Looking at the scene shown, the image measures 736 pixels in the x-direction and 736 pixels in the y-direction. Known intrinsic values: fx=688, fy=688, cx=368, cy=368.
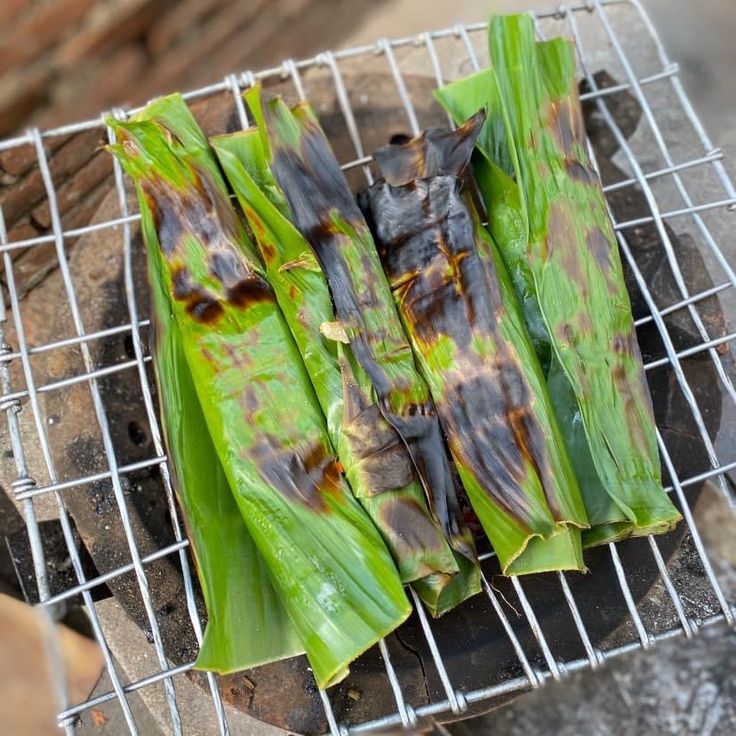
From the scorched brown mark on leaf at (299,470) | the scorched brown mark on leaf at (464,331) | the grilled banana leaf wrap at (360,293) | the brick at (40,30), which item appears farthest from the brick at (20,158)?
the scorched brown mark on leaf at (299,470)

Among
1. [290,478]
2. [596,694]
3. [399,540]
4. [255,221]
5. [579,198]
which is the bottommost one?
[596,694]

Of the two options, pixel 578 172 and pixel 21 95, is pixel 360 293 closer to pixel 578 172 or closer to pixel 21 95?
pixel 578 172

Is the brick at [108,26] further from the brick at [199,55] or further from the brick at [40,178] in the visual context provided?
the brick at [40,178]

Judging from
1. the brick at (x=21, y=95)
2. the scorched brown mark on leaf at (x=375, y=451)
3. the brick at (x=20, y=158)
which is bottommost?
the scorched brown mark on leaf at (x=375, y=451)

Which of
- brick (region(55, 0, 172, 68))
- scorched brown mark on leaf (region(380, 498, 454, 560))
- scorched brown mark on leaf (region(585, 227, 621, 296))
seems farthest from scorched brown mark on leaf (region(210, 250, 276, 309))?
brick (region(55, 0, 172, 68))

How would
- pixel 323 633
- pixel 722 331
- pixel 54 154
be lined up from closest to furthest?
pixel 323 633 → pixel 722 331 → pixel 54 154

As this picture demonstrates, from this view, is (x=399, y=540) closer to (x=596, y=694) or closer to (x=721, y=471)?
(x=721, y=471)

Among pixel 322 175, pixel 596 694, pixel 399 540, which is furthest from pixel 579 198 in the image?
pixel 596 694
